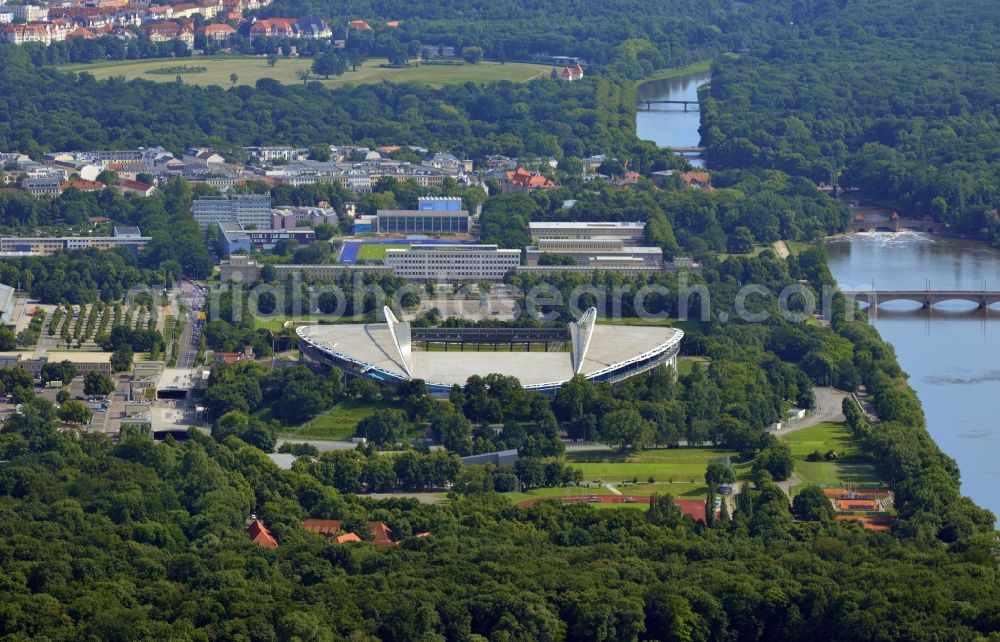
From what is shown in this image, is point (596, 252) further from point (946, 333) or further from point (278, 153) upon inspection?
point (278, 153)

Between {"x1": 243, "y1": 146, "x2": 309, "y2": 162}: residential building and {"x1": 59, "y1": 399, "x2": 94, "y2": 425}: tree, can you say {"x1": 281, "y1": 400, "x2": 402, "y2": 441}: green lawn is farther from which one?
{"x1": 243, "y1": 146, "x2": 309, "y2": 162}: residential building

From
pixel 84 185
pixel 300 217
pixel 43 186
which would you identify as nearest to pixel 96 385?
pixel 300 217

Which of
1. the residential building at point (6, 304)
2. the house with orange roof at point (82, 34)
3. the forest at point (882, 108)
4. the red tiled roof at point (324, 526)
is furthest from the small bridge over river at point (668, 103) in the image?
the red tiled roof at point (324, 526)

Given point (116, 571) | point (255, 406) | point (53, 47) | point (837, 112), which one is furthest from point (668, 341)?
point (53, 47)

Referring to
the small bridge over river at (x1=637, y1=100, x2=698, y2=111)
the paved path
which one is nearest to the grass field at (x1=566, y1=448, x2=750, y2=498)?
the paved path

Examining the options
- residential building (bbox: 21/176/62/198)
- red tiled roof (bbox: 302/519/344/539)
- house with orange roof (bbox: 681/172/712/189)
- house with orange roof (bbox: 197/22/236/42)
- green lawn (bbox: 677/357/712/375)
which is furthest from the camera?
house with orange roof (bbox: 197/22/236/42)

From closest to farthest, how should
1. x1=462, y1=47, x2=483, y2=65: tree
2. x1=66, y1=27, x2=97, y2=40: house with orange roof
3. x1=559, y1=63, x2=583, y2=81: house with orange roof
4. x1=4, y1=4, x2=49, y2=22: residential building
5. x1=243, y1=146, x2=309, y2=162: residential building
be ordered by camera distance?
x1=243, y1=146, x2=309, y2=162: residential building < x1=559, y1=63, x2=583, y2=81: house with orange roof < x1=66, y1=27, x2=97, y2=40: house with orange roof < x1=462, y1=47, x2=483, y2=65: tree < x1=4, y1=4, x2=49, y2=22: residential building

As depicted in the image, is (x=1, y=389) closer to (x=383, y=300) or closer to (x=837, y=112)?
(x=383, y=300)
